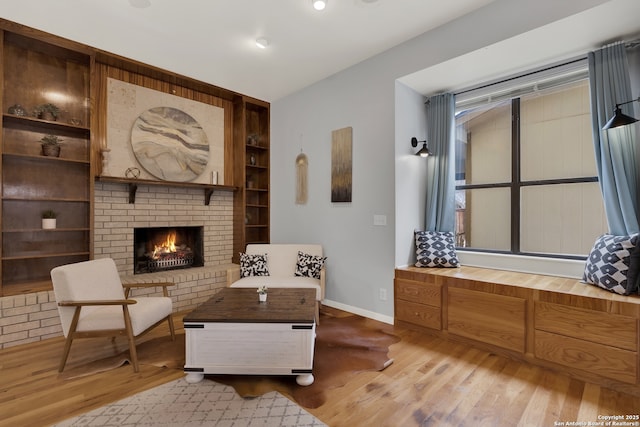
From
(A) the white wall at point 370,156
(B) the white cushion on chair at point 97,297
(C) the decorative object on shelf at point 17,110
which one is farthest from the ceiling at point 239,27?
(B) the white cushion on chair at point 97,297

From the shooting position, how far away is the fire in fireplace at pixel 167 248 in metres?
3.92

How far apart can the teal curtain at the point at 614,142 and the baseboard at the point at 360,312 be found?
2093mm

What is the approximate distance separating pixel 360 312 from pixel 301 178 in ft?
6.32

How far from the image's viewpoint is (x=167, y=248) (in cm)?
416

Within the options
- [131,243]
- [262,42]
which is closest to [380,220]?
[262,42]

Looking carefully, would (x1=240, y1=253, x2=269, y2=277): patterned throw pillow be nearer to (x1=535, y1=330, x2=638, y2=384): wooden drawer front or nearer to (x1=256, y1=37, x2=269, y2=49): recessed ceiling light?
(x1=256, y1=37, x2=269, y2=49): recessed ceiling light

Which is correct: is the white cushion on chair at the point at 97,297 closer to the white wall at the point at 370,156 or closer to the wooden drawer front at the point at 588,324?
the white wall at the point at 370,156

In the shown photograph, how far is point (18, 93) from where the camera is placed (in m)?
3.13

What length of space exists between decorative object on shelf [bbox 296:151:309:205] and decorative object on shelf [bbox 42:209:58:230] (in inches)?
107

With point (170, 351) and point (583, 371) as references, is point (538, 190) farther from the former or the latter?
Result: point (170, 351)

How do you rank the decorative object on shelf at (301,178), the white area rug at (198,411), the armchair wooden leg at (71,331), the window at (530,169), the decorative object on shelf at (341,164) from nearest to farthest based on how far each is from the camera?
1. the white area rug at (198,411)
2. the armchair wooden leg at (71,331)
3. the window at (530,169)
4. the decorative object on shelf at (341,164)
5. the decorative object on shelf at (301,178)

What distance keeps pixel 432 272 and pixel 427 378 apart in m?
1.08

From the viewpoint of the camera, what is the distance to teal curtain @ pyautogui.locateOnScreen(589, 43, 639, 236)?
2.34 m

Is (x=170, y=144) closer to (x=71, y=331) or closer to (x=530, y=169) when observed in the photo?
(x=71, y=331)
